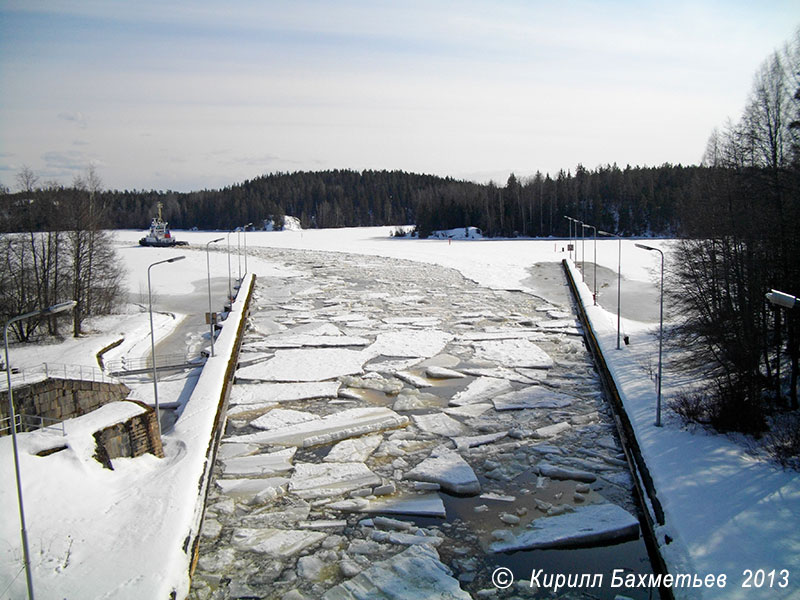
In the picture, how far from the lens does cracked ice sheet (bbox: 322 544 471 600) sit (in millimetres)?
9148

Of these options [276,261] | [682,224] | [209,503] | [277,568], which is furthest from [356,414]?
[276,261]

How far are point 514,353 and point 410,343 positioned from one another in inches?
158

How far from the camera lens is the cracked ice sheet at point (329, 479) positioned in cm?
1243

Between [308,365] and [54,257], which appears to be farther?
[54,257]

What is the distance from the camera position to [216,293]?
37.7 m

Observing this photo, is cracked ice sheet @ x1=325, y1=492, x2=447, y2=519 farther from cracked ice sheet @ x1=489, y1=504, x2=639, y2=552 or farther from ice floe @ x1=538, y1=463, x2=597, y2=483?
ice floe @ x1=538, y1=463, x2=597, y2=483

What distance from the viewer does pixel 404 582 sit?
945cm

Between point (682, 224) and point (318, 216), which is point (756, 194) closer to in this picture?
point (682, 224)

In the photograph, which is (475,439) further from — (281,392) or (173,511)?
(173,511)

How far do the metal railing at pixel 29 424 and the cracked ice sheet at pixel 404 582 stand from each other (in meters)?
6.90

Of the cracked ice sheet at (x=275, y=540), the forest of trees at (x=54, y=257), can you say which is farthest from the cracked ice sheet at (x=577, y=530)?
the forest of trees at (x=54, y=257)

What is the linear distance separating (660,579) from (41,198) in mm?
30376

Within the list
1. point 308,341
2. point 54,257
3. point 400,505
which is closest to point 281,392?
point 308,341

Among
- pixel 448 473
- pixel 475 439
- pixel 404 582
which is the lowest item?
pixel 404 582
